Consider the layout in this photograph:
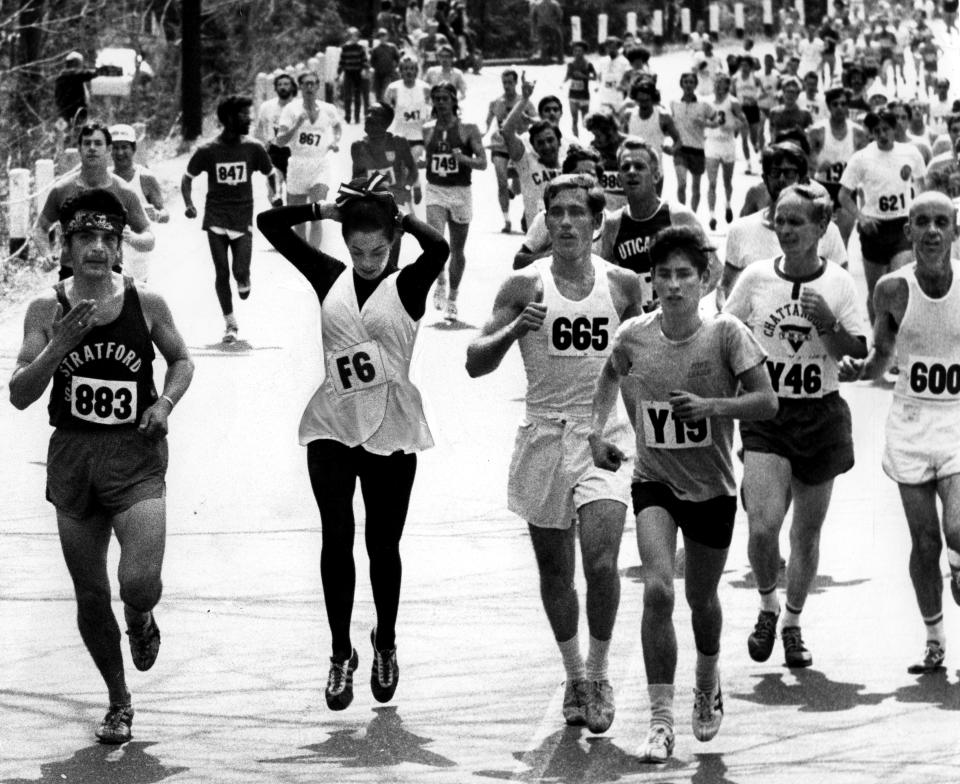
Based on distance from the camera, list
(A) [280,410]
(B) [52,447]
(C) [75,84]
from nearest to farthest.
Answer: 1. (B) [52,447]
2. (A) [280,410]
3. (C) [75,84]

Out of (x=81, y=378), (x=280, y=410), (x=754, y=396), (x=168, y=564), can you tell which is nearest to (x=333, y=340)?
(x=81, y=378)

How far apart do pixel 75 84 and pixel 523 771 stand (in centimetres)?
2157

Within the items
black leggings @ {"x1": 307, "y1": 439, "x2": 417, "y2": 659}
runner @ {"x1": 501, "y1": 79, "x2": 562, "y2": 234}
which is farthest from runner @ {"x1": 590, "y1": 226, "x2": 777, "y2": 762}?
runner @ {"x1": 501, "y1": 79, "x2": 562, "y2": 234}

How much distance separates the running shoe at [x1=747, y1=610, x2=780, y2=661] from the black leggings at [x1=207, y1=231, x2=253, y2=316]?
9.07m

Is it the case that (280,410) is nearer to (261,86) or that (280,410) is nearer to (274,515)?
(274,515)

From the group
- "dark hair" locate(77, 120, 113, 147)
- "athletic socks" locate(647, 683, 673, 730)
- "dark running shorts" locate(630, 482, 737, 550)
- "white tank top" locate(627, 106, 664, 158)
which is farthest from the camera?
"white tank top" locate(627, 106, 664, 158)

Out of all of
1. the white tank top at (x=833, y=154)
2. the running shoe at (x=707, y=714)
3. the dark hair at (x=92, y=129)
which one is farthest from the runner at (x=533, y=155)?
the running shoe at (x=707, y=714)

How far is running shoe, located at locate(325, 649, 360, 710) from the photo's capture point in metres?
8.09

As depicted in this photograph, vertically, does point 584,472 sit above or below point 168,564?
above

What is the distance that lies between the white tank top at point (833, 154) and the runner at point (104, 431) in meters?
12.8

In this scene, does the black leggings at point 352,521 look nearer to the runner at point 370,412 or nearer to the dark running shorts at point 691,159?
the runner at point 370,412

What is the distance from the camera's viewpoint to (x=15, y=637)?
961 centimetres

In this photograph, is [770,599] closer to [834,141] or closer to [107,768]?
[107,768]

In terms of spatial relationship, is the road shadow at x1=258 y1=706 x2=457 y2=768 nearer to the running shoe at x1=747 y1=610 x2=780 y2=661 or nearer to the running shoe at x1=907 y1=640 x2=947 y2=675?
the running shoe at x1=747 y1=610 x2=780 y2=661
